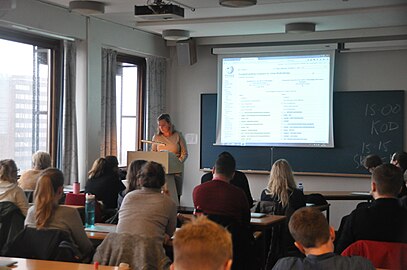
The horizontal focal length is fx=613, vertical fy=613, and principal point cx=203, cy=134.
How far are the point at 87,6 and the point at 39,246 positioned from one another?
3942 millimetres

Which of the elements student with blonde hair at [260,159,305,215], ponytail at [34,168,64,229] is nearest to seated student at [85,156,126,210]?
student with blonde hair at [260,159,305,215]

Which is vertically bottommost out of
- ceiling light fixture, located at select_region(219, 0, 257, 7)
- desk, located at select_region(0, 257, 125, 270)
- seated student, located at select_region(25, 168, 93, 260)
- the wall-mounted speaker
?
desk, located at select_region(0, 257, 125, 270)

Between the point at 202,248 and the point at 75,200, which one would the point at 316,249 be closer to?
the point at 202,248

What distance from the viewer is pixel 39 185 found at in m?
4.39

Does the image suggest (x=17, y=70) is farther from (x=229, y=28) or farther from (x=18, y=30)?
(x=229, y=28)

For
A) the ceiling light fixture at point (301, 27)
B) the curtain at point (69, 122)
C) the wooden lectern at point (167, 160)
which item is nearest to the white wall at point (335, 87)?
the ceiling light fixture at point (301, 27)

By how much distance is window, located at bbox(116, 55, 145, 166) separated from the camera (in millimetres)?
9820

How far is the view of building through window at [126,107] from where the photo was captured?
9.82 meters

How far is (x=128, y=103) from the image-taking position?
10.0 metres

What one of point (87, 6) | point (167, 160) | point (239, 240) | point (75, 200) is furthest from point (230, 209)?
point (87, 6)

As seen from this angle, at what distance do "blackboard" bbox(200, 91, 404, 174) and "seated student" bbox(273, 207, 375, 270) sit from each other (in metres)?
6.67

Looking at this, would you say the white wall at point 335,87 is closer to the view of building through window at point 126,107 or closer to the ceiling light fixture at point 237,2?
the view of building through window at point 126,107

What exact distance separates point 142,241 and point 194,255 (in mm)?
2302

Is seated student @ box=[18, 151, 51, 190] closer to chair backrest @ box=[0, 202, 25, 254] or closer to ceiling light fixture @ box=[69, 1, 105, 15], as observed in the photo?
chair backrest @ box=[0, 202, 25, 254]
